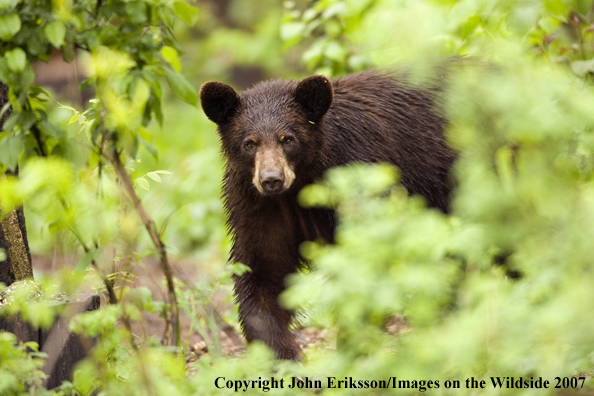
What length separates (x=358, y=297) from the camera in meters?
2.03

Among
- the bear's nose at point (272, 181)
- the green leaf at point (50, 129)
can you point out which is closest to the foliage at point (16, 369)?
the green leaf at point (50, 129)

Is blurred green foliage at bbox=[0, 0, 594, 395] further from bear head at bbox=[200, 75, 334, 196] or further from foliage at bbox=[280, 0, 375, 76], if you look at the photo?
foliage at bbox=[280, 0, 375, 76]

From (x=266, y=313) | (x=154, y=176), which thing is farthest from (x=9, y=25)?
(x=266, y=313)

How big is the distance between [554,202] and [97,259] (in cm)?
192

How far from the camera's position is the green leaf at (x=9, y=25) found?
3117mm

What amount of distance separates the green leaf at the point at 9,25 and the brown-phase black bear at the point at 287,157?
1.23m

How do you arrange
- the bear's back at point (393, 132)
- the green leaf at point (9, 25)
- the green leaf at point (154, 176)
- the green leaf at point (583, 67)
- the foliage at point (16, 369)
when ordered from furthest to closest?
the bear's back at point (393, 132)
the green leaf at point (583, 67)
the green leaf at point (154, 176)
the green leaf at point (9, 25)
the foliage at point (16, 369)

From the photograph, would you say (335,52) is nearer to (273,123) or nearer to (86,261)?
(273,123)

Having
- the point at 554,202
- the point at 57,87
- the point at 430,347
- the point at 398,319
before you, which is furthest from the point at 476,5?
the point at 57,87

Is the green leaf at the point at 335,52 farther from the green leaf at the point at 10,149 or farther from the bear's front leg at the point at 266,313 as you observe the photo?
the green leaf at the point at 10,149

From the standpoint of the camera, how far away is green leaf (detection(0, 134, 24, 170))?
124 inches

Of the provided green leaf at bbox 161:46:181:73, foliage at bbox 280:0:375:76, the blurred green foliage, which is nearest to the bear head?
green leaf at bbox 161:46:181:73

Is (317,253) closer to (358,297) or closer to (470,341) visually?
(358,297)

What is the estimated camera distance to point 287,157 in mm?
4102
